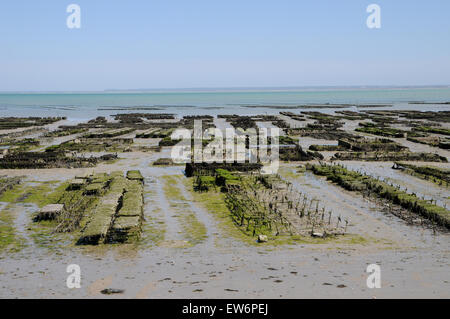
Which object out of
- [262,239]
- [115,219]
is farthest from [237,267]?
[115,219]

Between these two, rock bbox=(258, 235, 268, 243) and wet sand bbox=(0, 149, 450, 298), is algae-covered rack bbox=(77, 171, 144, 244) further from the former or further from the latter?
rock bbox=(258, 235, 268, 243)

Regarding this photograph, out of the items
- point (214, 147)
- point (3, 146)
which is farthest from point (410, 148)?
point (3, 146)

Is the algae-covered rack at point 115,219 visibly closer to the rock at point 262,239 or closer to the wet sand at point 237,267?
the wet sand at point 237,267

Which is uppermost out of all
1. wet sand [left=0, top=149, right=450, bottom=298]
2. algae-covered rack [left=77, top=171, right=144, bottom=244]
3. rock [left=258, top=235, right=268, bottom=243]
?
algae-covered rack [left=77, top=171, right=144, bottom=244]

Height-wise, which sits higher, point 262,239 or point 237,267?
point 262,239

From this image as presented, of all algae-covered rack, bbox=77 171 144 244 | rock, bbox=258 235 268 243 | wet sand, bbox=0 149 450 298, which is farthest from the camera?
rock, bbox=258 235 268 243

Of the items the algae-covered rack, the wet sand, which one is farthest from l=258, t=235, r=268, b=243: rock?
the algae-covered rack

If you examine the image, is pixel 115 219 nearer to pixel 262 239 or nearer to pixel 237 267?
pixel 262 239

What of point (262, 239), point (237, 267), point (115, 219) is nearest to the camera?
point (237, 267)

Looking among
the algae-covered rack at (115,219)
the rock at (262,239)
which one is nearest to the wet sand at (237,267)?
the rock at (262,239)

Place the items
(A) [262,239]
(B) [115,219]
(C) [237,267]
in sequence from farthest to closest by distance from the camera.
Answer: (B) [115,219] < (A) [262,239] < (C) [237,267]
